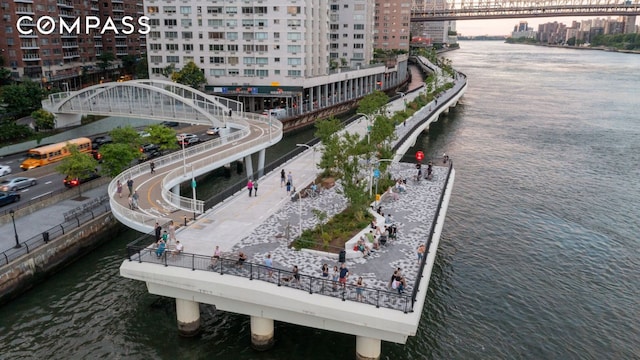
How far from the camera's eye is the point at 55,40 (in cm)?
9575

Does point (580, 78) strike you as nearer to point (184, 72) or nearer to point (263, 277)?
point (184, 72)

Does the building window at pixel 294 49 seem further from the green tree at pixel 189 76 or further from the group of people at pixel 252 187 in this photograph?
the group of people at pixel 252 187

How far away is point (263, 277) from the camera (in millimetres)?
25328

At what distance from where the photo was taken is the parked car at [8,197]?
40250 mm

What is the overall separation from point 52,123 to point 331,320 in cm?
5789

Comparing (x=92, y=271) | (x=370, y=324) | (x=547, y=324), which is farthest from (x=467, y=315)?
(x=92, y=271)

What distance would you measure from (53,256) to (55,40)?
252 ft

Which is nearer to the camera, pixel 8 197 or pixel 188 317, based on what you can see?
pixel 188 317

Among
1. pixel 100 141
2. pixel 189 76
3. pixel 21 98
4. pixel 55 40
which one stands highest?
pixel 55 40

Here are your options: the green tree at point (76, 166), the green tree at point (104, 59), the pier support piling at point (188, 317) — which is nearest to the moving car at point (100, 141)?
the green tree at point (76, 166)

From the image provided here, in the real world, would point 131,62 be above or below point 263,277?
above

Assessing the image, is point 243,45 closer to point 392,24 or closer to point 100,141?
point 100,141

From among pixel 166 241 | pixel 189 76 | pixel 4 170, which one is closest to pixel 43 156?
pixel 4 170

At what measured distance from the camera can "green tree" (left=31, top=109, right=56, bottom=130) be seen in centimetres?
6444
